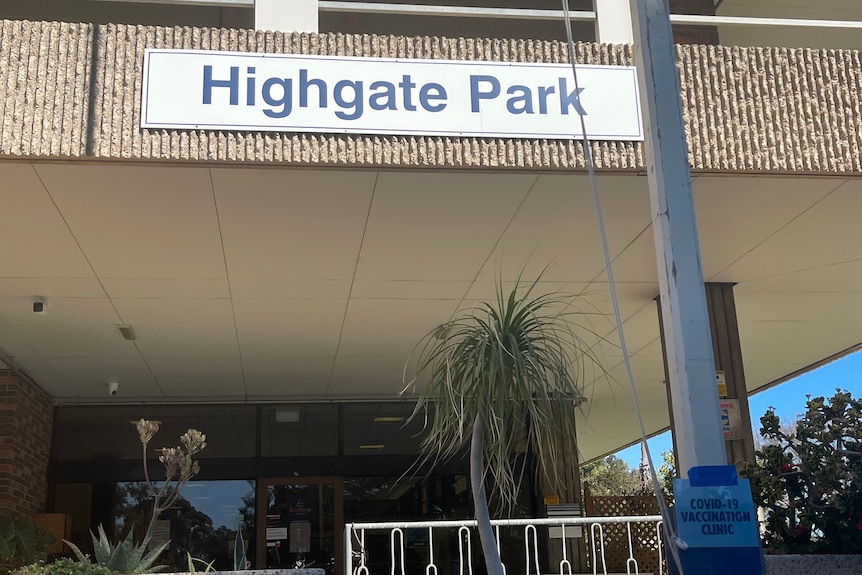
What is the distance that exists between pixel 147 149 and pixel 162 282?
82.5 inches

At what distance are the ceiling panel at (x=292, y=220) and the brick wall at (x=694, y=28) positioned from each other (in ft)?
9.56

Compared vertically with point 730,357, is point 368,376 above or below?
above

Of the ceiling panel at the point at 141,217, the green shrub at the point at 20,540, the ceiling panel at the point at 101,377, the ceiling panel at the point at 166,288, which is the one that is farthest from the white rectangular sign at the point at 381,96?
the green shrub at the point at 20,540

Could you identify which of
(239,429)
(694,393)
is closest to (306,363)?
(239,429)

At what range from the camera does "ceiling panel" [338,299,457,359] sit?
716cm

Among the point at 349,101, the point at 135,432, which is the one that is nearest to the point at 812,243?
the point at 349,101

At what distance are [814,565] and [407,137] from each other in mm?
2700

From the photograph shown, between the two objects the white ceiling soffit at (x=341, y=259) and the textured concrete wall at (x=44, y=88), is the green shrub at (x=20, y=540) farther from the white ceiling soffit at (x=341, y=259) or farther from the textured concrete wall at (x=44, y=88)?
the textured concrete wall at (x=44, y=88)

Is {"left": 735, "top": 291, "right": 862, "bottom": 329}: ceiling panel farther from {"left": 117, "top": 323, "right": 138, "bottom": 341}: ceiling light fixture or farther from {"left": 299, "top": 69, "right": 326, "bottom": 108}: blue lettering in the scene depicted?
{"left": 117, "top": 323, "right": 138, "bottom": 341}: ceiling light fixture

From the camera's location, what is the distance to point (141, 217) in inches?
204

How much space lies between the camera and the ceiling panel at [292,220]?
4770 millimetres

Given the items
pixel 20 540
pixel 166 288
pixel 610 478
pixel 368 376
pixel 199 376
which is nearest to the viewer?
pixel 166 288

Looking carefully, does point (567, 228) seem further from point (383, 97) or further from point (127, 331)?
point (127, 331)

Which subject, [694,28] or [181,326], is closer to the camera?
[694,28]
